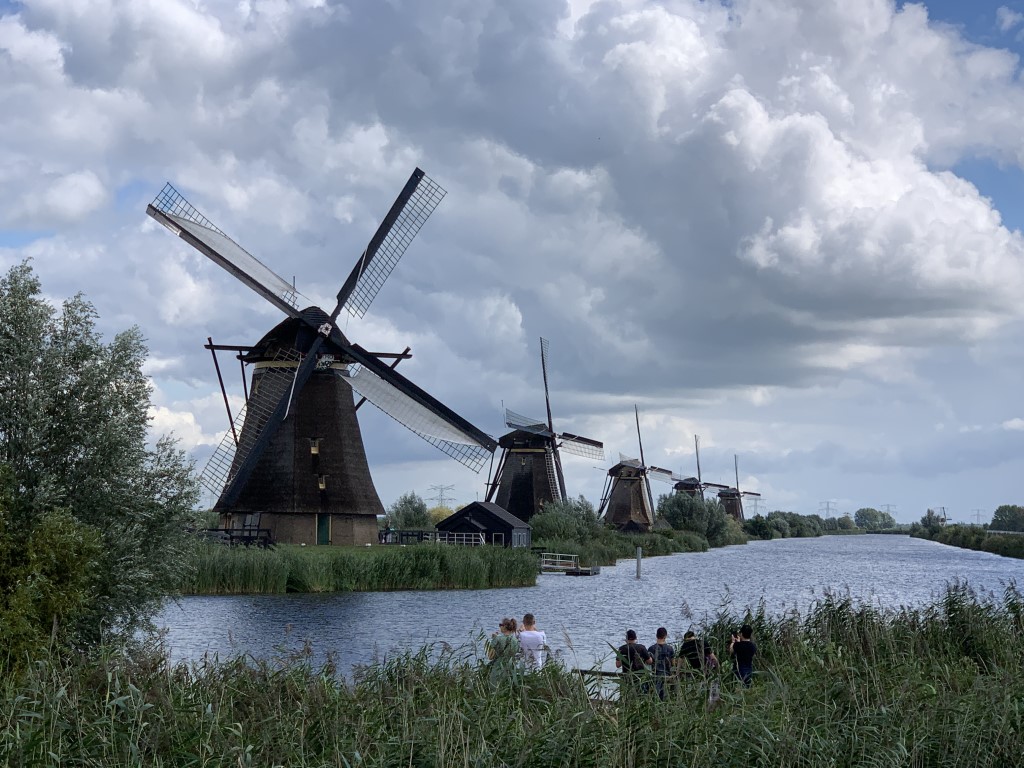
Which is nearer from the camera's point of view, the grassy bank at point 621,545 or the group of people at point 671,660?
the group of people at point 671,660

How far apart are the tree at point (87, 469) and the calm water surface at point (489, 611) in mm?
1425

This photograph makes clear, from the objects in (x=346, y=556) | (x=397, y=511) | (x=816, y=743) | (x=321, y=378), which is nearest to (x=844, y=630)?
(x=816, y=743)

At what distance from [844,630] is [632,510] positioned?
6700cm

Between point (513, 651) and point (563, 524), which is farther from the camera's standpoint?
point (563, 524)

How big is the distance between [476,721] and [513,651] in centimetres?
178

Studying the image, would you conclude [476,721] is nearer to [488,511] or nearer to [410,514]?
[488,511]

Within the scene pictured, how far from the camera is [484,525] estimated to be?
51156 millimetres

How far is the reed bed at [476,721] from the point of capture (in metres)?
8.47

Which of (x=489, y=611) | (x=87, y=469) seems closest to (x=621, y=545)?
(x=489, y=611)

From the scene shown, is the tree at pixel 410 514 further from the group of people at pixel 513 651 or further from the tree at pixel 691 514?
the group of people at pixel 513 651

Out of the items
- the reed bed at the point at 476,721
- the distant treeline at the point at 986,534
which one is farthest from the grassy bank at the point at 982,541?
the reed bed at the point at 476,721

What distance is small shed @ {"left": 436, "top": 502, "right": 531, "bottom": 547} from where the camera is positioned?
50.8 metres

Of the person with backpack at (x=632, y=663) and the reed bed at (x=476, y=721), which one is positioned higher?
the person with backpack at (x=632, y=663)

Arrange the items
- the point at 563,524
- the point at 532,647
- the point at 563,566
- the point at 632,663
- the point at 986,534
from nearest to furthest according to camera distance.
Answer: the point at 532,647
the point at 632,663
the point at 563,566
the point at 563,524
the point at 986,534
